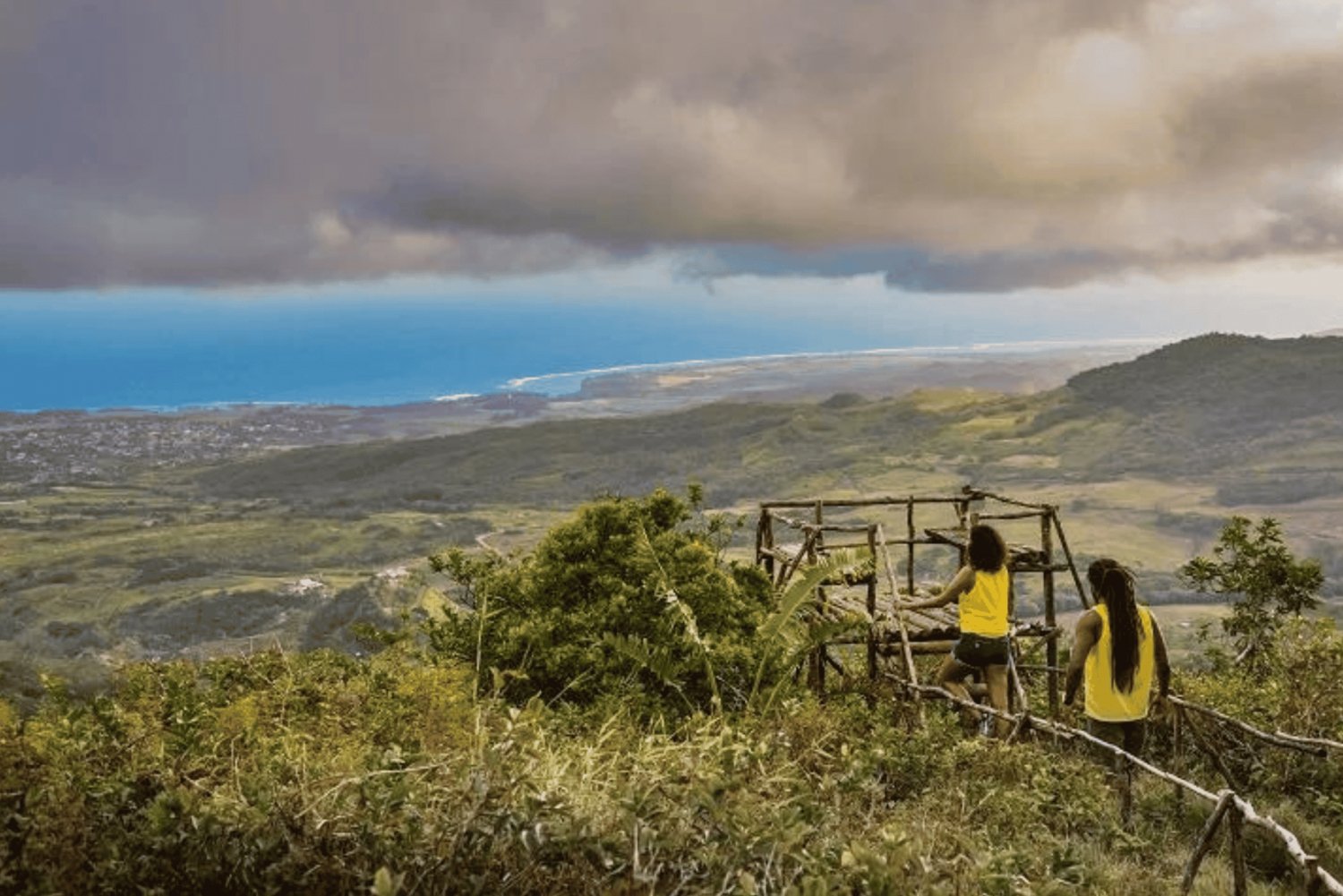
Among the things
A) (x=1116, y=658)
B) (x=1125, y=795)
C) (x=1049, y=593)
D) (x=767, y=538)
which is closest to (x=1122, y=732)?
(x=1116, y=658)

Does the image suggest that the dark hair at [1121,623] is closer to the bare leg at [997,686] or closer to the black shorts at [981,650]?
the black shorts at [981,650]

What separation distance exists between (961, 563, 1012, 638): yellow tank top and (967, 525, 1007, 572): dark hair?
0.08 m

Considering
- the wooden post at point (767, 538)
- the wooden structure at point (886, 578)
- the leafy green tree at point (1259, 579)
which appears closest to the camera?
the wooden structure at point (886, 578)

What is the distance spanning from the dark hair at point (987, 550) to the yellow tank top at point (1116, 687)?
2.37m

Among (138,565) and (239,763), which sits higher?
(239,763)

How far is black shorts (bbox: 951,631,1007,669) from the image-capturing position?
11898mm

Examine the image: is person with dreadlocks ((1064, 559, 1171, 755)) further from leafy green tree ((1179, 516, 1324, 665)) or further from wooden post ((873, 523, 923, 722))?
leafy green tree ((1179, 516, 1324, 665))

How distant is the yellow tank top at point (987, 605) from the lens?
11656 mm

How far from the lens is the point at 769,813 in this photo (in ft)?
16.6

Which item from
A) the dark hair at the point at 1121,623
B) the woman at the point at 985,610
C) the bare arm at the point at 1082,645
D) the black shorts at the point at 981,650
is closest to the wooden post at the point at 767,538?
the woman at the point at 985,610

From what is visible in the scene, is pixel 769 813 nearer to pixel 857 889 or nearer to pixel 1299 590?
pixel 857 889

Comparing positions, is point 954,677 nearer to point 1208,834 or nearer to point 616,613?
point 616,613

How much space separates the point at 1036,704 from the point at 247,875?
564 inches

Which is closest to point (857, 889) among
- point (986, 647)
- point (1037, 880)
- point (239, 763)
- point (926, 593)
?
point (1037, 880)
